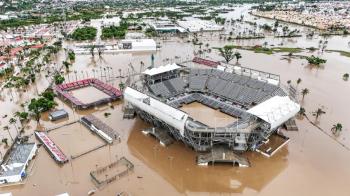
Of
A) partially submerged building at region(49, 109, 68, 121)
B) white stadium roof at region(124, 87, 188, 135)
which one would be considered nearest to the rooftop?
partially submerged building at region(49, 109, 68, 121)

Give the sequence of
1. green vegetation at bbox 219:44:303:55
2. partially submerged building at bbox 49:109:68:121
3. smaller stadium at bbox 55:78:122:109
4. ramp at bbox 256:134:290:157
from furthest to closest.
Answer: green vegetation at bbox 219:44:303:55, smaller stadium at bbox 55:78:122:109, partially submerged building at bbox 49:109:68:121, ramp at bbox 256:134:290:157

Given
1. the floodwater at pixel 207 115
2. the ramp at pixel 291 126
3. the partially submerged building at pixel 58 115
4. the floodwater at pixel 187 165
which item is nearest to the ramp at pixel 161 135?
the floodwater at pixel 187 165

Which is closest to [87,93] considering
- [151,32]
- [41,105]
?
[41,105]

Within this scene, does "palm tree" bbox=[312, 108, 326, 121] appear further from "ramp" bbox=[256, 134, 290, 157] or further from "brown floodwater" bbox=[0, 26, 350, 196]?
"ramp" bbox=[256, 134, 290, 157]

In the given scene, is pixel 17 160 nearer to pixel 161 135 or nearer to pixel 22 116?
pixel 22 116

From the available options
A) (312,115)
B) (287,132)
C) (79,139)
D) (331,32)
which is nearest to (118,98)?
(79,139)

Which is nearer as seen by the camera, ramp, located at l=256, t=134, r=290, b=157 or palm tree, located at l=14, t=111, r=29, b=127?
ramp, located at l=256, t=134, r=290, b=157

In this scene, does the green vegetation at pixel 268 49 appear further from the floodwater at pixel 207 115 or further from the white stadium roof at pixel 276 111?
the white stadium roof at pixel 276 111

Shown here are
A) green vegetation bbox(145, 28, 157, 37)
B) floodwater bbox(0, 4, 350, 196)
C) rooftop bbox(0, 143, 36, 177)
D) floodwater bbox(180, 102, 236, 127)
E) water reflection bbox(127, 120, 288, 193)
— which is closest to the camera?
floodwater bbox(0, 4, 350, 196)
